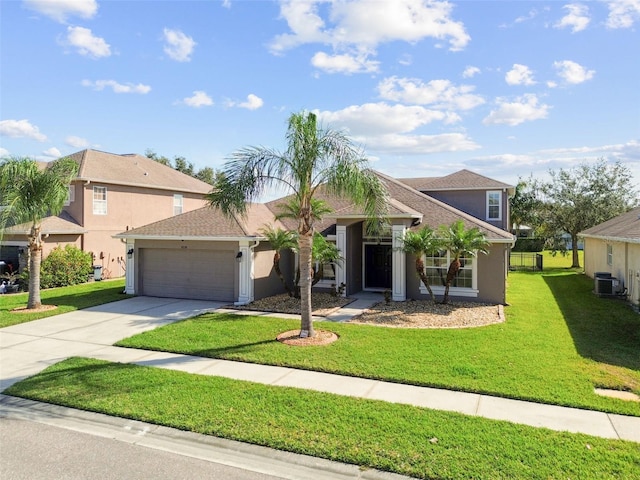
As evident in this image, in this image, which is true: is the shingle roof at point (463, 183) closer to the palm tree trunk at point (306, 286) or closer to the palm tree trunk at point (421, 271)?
the palm tree trunk at point (421, 271)

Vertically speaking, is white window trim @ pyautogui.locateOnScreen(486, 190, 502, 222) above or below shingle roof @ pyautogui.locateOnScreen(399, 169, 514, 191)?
below

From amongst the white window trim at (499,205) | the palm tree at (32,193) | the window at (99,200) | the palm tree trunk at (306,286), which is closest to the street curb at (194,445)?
the palm tree trunk at (306,286)

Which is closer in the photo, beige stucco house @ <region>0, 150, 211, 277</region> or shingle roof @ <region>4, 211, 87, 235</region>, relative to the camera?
shingle roof @ <region>4, 211, 87, 235</region>

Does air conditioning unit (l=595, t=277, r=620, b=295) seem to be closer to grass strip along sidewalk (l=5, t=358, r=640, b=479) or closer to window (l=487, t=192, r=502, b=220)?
window (l=487, t=192, r=502, b=220)

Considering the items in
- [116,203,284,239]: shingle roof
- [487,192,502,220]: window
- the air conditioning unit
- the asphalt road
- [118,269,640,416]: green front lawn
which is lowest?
the asphalt road

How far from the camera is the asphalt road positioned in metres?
5.05

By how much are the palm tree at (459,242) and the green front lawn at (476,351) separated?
2175mm

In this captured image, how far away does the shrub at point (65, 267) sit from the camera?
19828 millimetres

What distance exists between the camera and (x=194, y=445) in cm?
572

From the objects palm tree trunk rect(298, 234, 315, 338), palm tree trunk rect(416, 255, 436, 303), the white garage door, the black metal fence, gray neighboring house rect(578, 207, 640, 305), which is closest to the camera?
palm tree trunk rect(298, 234, 315, 338)

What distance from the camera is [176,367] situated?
870 centimetres

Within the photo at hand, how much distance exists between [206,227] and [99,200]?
9.46 m

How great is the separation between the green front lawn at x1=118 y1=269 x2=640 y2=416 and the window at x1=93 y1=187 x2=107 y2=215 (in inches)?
502

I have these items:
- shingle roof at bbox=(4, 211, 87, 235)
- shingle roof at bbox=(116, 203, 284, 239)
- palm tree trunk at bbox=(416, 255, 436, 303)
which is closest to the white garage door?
shingle roof at bbox=(116, 203, 284, 239)
